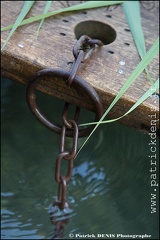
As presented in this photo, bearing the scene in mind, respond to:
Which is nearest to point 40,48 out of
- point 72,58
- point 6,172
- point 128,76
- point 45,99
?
point 72,58

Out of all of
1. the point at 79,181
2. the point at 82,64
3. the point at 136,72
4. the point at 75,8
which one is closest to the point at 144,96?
the point at 136,72

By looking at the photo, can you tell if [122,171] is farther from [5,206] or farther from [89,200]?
[5,206]

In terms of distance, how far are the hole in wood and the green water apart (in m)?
0.28

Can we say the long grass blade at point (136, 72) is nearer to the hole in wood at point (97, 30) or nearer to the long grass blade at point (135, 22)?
the long grass blade at point (135, 22)

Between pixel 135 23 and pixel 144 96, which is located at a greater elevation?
pixel 135 23

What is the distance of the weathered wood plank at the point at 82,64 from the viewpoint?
949 millimetres

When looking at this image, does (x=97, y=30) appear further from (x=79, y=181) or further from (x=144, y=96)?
(x=79, y=181)

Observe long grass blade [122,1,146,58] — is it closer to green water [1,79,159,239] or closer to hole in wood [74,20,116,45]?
hole in wood [74,20,116,45]

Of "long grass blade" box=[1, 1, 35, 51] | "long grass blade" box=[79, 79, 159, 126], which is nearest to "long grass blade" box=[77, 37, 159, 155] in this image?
"long grass blade" box=[79, 79, 159, 126]

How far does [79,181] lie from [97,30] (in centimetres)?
59

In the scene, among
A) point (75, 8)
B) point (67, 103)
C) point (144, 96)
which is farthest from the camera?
point (75, 8)

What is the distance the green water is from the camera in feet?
4.41

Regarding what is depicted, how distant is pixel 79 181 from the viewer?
1.54m

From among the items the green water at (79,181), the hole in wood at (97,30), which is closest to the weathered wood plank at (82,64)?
the hole in wood at (97,30)
